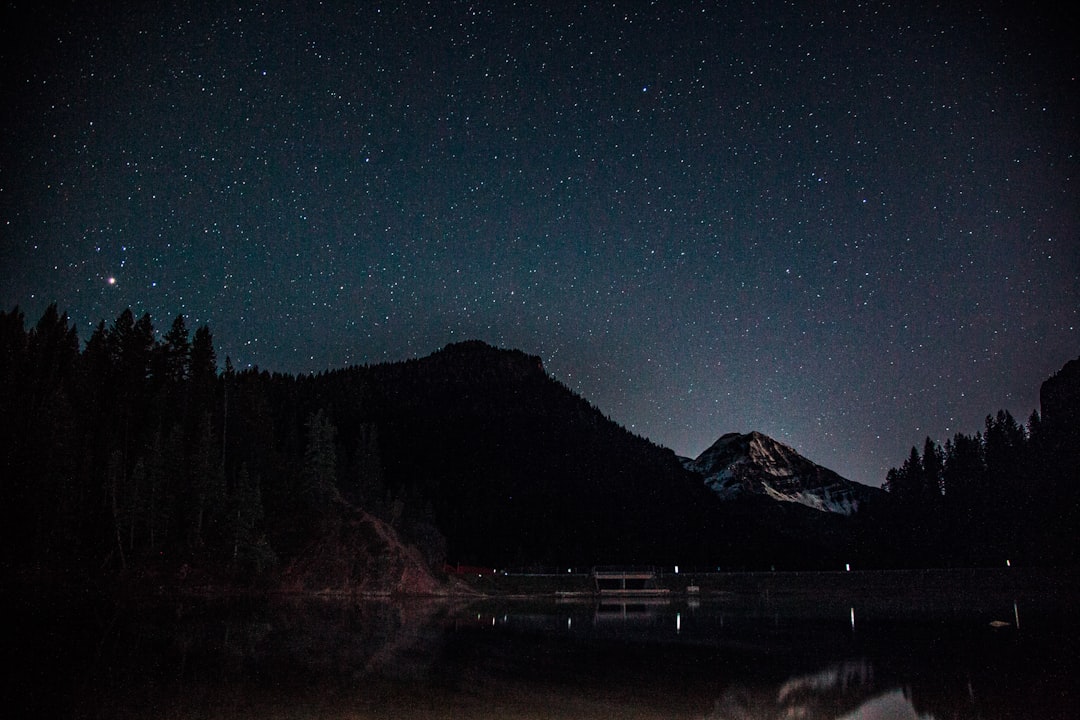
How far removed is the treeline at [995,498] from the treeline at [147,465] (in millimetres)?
81573

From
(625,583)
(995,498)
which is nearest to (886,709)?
(625,583)

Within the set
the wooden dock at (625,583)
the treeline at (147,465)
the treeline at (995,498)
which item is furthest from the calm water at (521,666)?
the treeline at (995,498)

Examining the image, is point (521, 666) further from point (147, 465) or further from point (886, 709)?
point (147, 465)

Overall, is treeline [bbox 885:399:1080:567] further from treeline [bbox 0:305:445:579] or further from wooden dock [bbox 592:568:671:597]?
treeline [bbox 0:305:445:579]

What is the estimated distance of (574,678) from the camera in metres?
28.8

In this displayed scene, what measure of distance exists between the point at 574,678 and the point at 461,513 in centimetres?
13680

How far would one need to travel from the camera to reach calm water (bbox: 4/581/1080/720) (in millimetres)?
22719

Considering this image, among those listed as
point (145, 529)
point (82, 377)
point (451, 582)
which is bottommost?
point (451, 582)

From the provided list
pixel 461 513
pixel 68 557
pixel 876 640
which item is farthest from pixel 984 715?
pixel 461 513

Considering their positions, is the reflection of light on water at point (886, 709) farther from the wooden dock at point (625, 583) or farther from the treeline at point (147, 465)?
the wooden dock at point (625, 583)

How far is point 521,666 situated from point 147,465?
2935 inches

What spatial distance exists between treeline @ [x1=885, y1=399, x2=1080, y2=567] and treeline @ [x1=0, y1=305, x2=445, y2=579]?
8157cm

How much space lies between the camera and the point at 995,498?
120438mm

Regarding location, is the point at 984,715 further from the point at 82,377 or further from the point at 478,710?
the point at 82,377
